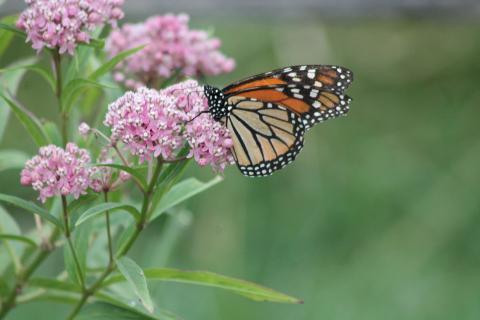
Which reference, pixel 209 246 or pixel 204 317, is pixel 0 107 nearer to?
pixel 204 317

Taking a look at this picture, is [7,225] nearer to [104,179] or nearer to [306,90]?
[104,179]

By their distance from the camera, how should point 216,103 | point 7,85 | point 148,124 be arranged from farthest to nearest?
point 7,85, point 216,103, point 148,124

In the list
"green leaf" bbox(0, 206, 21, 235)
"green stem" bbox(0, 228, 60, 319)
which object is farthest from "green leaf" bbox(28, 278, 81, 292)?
"green leaf" bbox(0, 206, 21, 235)

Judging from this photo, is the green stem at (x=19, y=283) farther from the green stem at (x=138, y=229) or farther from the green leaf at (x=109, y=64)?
the green leaf at (x=109, y=64)

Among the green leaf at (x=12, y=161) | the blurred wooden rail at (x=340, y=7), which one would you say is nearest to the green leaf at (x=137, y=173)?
the green leaf at (x=12, y=161)

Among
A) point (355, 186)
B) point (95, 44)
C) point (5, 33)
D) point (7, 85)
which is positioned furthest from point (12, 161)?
point (355, 186)

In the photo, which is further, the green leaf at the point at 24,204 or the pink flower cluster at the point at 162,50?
the pink flower cluster at the point at 162,50
